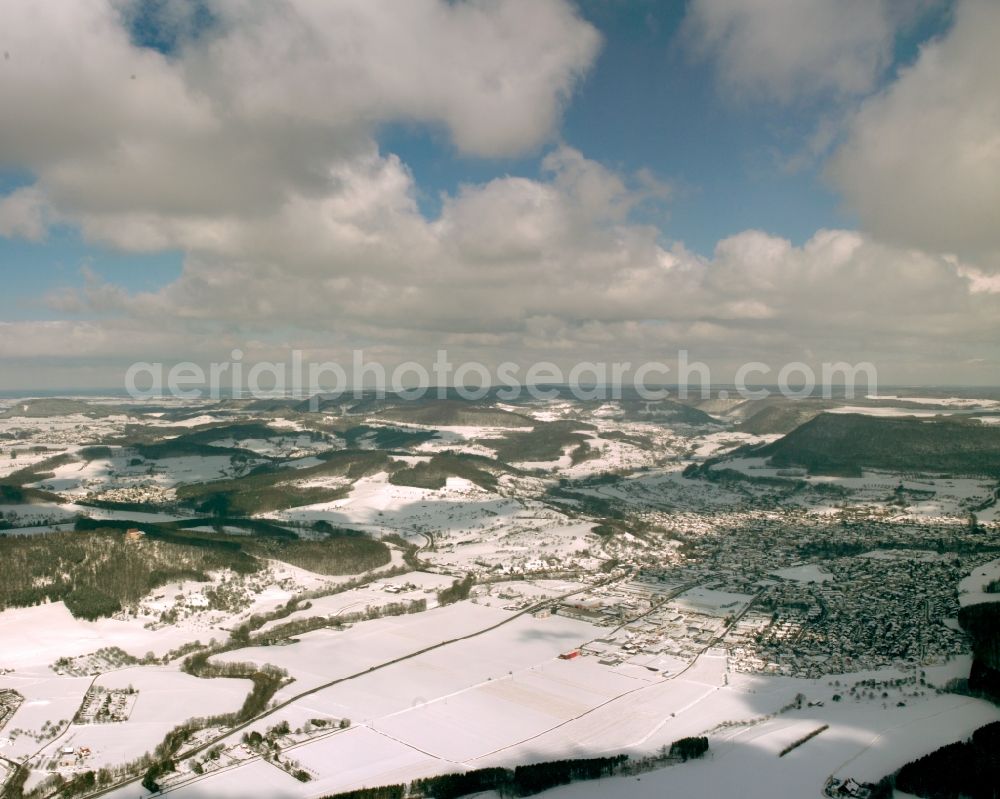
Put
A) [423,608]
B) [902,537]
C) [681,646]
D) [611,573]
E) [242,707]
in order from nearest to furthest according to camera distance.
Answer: [242,707] < [681,646] < [423,608] < [611,573] < [902,537]

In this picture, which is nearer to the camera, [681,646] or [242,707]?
[242,707]

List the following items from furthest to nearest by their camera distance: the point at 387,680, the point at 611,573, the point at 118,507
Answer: the point at 118,507 → the point at 611,573 → the point at 387,680

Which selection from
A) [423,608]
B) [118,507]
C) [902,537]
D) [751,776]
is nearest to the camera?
[751,776]

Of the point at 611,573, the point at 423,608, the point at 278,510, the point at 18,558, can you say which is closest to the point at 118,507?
the point at 278,510

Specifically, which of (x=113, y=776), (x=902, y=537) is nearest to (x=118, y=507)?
(x=113, y=776)

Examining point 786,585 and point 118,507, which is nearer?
point 786,585

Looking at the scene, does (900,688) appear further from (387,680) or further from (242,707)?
(242,707)

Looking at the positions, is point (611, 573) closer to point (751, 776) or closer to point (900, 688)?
point (900, 688)

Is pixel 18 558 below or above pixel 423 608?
above

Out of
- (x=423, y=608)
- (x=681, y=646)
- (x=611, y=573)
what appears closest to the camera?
(x=681, y=646)
